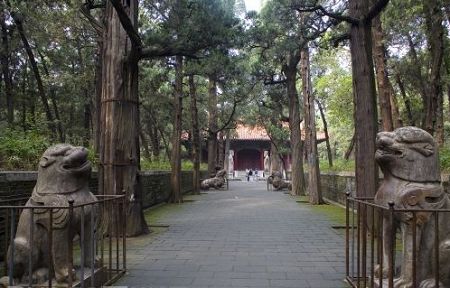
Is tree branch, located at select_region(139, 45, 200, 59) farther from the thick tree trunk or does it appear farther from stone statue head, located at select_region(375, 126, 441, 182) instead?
stone statue head, located at select_region(375, 126, 441, 182)

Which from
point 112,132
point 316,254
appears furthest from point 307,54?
point 316,254

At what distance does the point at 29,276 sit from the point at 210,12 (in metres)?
7.73

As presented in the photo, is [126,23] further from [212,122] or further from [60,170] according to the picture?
[212,122]

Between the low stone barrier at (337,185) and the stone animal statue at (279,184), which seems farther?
the stone animal statue at (279,184)

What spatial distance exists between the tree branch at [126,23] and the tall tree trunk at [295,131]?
1470 centimetres

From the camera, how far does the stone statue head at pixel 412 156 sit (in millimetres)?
4934

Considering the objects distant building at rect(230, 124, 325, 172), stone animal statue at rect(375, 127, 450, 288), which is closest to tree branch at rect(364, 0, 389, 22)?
stone animal statue at rect(375, 127, 450, 288)

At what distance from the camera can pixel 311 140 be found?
64.6 ft

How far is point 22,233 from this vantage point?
17.4 feet

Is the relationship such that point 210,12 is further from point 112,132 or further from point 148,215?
point 148,215

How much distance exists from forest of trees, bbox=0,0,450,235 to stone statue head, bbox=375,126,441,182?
5.11m

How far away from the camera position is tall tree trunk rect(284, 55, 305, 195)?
24.0 m

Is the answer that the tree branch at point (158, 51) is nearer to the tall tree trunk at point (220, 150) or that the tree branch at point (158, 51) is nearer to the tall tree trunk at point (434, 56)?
the tall tree trunk at point (434, 56)

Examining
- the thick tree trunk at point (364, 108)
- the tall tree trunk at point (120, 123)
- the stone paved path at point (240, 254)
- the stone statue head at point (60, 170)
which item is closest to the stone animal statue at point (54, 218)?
the stone statue head at point (60, 170)
